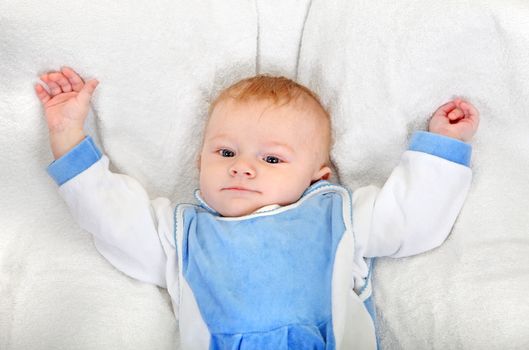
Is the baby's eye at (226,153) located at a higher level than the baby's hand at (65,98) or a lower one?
lower

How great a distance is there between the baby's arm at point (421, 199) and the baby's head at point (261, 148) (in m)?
0.12

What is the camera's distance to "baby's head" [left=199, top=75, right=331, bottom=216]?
1.11 meters

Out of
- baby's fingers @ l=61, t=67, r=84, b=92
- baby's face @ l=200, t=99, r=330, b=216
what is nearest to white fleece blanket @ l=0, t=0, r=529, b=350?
baby's fingers @ l=61, t=67, r=84, b=92

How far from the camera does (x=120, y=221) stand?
1.12 meters

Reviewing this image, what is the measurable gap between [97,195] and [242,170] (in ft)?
0.80

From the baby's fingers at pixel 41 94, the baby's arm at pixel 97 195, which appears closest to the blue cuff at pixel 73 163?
the baby's arm at pixel 97 195

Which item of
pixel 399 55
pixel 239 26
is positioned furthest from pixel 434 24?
pixel 239 26

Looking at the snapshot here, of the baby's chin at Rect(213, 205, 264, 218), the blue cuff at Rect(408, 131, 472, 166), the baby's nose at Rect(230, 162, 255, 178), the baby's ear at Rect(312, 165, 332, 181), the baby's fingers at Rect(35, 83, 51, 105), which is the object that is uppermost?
the baby's fingers at Rect(35, 83, 51, 105)

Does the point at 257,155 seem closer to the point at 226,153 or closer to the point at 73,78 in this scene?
the point at 226,153

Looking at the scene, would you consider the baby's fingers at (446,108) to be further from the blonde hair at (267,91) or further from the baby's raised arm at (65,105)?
the baby's raised arm at (65,105)

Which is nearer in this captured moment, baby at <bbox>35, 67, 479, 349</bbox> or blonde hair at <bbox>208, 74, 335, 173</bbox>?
baby at <bbox>35, 67, 479, 349</bbox>

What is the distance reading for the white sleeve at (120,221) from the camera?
1.12 meters

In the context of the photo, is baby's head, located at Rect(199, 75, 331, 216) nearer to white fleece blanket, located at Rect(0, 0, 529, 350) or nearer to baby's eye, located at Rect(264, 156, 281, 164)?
baby's eye, located at Rect(264, 156, 281, 164)

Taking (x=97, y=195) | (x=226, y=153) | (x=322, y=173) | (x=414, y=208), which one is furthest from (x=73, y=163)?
(x=414, y=208)
